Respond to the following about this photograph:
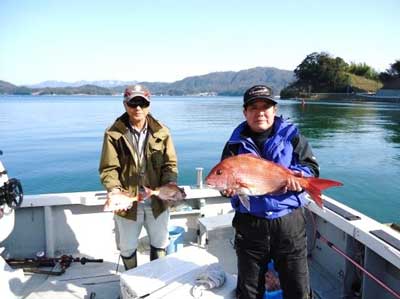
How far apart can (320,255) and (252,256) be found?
2.20 m

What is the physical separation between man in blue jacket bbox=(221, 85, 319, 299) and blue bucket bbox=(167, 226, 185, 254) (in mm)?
1750

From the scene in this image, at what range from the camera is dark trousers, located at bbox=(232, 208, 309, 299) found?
2.39 m

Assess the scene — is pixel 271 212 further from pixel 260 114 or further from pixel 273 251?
pixel 260 114

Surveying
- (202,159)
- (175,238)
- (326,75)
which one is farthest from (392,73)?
(175,238)

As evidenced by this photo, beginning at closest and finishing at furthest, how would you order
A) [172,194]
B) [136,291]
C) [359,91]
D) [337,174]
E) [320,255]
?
[136,291]
[172,194]
[320,255]
[337,174]
[359,91]

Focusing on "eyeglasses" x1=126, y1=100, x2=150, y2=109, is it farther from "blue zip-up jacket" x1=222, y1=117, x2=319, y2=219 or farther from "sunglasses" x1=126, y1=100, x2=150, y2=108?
"blue zip-up jacket" x1=222, y1=117, x2=319, y2=219

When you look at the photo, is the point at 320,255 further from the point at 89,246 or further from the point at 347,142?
the point at 347,142

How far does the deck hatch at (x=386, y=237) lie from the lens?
2932mm

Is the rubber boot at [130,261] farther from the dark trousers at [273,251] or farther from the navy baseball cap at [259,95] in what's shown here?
the navy baseball cap at [259,95]

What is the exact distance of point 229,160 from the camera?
8.01ft

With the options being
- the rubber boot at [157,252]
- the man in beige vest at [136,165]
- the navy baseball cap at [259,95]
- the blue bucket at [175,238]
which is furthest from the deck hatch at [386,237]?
the blue bucket at [175,238]

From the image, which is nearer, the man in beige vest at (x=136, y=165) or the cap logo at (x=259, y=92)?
the cap logo at (x=259, y=92)

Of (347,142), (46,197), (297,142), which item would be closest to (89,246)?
(46,197)

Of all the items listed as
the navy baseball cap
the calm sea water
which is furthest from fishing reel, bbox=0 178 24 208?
the calm sea water
